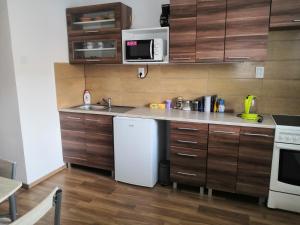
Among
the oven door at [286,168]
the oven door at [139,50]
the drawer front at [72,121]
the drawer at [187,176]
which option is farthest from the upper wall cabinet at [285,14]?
the drawer front at [72,121]

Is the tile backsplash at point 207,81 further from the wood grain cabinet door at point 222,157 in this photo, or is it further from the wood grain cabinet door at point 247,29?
the wood grain cabinet door at point 222,157

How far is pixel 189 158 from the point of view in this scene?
2.57m

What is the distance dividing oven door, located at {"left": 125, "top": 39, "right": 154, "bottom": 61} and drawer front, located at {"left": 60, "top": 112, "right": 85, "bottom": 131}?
3.22ft

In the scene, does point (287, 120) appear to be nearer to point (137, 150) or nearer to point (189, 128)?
point (189, 128)

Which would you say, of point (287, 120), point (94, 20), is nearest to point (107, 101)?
point (94, 20)

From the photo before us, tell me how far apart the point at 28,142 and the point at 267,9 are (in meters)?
2.90

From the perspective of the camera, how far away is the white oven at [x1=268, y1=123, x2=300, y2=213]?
2150 mm

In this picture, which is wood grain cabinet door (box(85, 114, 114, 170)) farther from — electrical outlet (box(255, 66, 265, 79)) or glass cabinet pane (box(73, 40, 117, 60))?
electrical outlet (box(255, 66, 265, 79))

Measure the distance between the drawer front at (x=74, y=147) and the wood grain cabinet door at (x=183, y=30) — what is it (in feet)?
5.21

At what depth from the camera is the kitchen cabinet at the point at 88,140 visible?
293 centimetres

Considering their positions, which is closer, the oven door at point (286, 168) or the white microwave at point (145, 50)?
the oven door at point (286, 168)

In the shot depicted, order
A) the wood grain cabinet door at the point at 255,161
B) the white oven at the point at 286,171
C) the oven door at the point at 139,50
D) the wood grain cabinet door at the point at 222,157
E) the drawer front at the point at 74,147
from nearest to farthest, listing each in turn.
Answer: the white oven at the point at 286,171, the wood grain cabinet door at the point at 255,161, the wood grain cabinet door at the point at 222,157, the oven door at the point at 139,50, the drawer front at the point at 74,147

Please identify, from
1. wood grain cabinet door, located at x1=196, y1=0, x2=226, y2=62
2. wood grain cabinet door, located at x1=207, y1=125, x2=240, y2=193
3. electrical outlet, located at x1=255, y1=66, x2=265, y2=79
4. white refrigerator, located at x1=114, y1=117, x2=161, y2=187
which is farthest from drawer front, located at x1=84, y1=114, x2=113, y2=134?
electrical outlet, located at x1=255, y1=66, x2=265, y2=79

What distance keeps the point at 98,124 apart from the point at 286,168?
2.10 m
